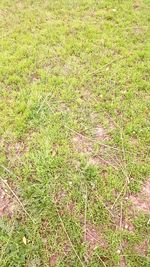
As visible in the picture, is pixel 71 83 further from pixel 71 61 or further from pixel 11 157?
pixel 11 157

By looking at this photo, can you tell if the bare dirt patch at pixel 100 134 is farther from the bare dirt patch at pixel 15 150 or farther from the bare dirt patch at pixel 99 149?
the bare dirt patch at pixel 15 150

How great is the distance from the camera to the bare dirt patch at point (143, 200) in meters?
2.79

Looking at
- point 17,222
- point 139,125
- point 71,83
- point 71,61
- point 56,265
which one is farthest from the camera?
point 71,61

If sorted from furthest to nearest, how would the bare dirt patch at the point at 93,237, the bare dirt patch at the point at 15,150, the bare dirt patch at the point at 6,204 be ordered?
the bare dirt patch at the point at 15,150 → the bare dirt patch at the point at 6,204 → the bare dirt patch at the point at 93,237

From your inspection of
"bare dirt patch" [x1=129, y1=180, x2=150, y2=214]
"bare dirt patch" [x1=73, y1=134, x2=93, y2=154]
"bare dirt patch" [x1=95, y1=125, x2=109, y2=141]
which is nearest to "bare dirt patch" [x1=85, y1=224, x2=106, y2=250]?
"bare dirt patch" [x1=129, y1=180, x2=150, y2=214]

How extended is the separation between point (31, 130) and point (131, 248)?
1453mm

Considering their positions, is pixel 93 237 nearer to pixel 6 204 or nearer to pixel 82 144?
pixel 6 204

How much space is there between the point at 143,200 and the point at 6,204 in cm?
115

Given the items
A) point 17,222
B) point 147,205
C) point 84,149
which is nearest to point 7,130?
point 84,149

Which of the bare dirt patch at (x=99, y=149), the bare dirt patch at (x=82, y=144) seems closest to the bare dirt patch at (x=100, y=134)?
the bare dirt patch at (x=99, y=149)

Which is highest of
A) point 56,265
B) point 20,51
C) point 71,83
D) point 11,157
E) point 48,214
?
point 20,51

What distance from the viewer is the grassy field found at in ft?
8.47

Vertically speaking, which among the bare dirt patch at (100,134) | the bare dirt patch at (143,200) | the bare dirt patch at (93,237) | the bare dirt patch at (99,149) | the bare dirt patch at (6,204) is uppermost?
the bare dirt patch at (100,134)

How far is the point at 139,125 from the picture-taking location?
3369mm
